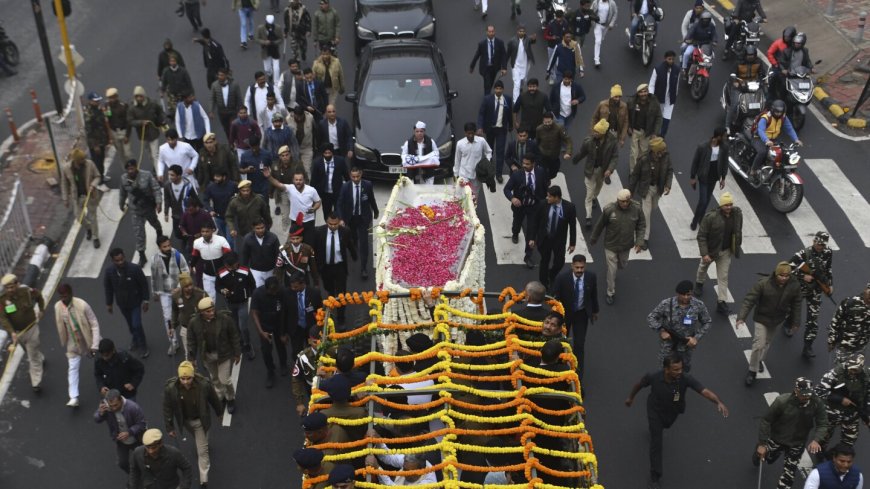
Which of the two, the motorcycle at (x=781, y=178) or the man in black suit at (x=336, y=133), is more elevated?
the man in black suit at (x=336, y=133)

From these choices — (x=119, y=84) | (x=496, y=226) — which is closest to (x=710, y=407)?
(x=496, y=226)

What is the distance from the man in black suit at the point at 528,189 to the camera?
1530cm

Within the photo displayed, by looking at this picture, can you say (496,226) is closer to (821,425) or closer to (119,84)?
(821,425)

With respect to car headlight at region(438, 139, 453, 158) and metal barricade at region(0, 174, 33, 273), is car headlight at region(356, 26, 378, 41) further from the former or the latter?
metal barricade at region(0, 174, 33, 273)

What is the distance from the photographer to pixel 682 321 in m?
12.3

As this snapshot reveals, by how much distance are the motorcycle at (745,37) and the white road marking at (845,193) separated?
3.01 metres

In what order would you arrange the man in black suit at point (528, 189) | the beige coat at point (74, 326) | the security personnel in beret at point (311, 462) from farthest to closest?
the man in black suit at point (528, 189), the beige coat at point (74, 326), the security personnel in beret at point (311, 462)

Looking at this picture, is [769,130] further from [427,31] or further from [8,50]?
[8,50]

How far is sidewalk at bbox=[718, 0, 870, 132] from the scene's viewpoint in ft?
66.5

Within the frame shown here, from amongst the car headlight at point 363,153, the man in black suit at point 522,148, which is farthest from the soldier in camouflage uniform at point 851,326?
the car headlight at point 363,153

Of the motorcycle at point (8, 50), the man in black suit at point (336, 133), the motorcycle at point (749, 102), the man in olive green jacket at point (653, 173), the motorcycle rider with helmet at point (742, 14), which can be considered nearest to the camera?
the man in olive green jacket at point (653, 173)

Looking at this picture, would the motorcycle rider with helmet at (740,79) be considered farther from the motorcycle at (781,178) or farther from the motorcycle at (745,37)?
the motorcycle at (781,178)

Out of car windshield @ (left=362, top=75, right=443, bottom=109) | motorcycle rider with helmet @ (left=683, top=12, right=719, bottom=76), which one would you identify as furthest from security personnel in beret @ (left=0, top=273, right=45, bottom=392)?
motorcycle rider with helmet @ (left=683, top=12, right=719, bottom=76)

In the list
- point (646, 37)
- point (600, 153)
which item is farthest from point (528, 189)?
point (646, 37)
